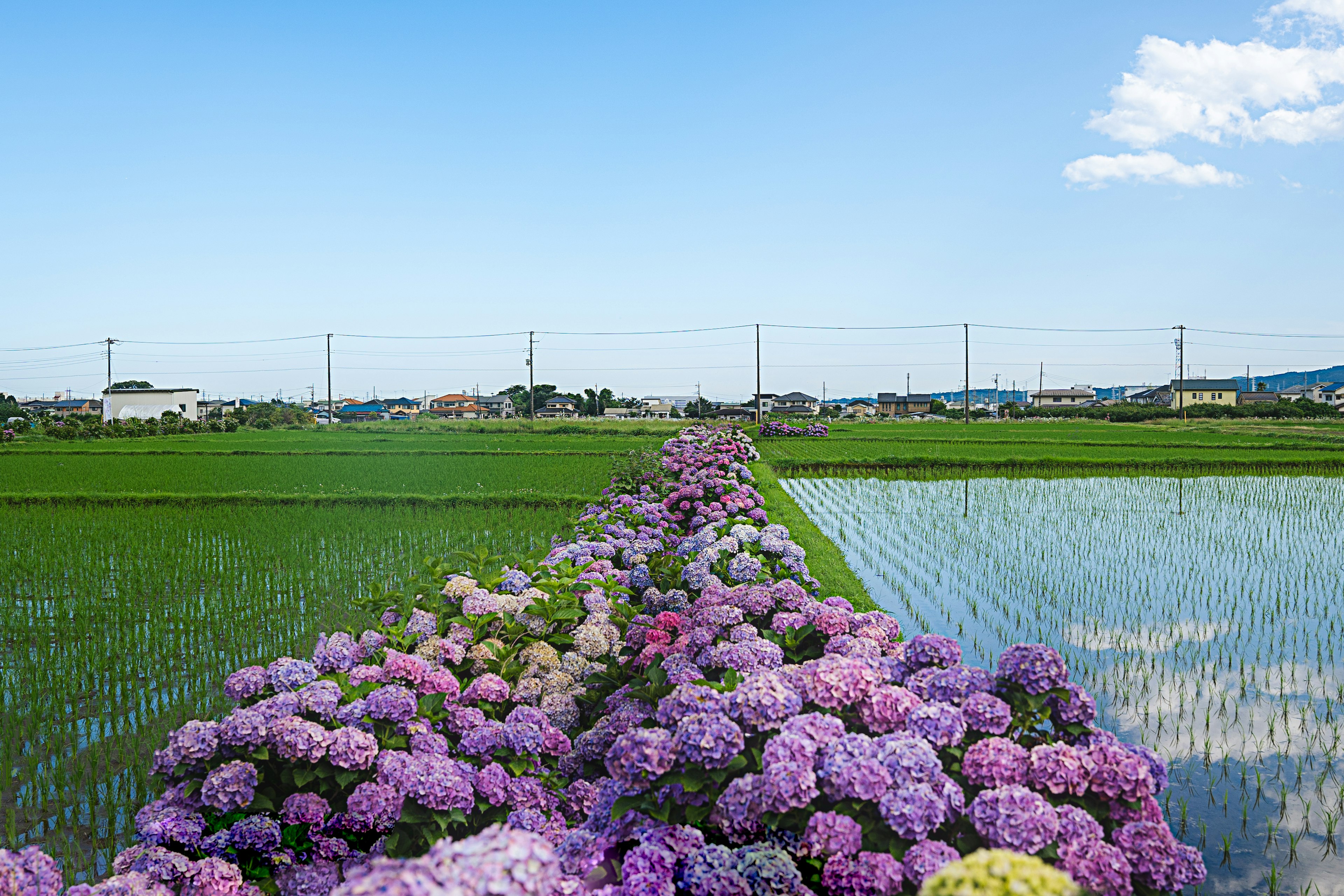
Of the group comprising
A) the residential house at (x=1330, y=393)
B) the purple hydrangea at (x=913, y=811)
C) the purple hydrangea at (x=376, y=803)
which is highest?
the residential house at (x=1330, y=393)

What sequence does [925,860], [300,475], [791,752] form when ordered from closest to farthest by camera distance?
[925,860] → [791,752] → [300,475]

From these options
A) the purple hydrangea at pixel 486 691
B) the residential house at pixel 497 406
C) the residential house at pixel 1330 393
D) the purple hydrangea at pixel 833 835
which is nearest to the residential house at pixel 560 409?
the residential house at pixel 497 406

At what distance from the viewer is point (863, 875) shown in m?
1.84

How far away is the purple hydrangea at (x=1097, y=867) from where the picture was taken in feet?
5.95

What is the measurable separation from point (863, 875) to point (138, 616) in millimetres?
6944

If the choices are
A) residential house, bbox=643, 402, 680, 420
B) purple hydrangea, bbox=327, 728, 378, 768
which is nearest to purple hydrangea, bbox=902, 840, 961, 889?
purple hydrangea, bbox=327, 728, 378, 768

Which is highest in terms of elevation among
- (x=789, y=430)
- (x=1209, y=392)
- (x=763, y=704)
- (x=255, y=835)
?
(x=1209, y=392)

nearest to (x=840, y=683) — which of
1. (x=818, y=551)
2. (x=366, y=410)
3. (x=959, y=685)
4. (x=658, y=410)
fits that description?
(x=959, y=685)

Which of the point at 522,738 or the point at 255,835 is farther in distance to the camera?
the point at 522,738

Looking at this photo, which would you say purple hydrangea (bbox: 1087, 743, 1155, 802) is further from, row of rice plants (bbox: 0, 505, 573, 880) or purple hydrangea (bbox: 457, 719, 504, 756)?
row of rice plants (bbox: 0, 505, 573, 880)

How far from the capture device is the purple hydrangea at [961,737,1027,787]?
6.63 feet

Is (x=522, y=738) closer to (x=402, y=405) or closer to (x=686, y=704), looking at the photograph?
(x=686, y=704)

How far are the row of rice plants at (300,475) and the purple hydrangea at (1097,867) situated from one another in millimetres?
12586

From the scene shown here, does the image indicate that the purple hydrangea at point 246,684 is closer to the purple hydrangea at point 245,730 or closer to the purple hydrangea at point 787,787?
the purple hydrangea at point 245,730
